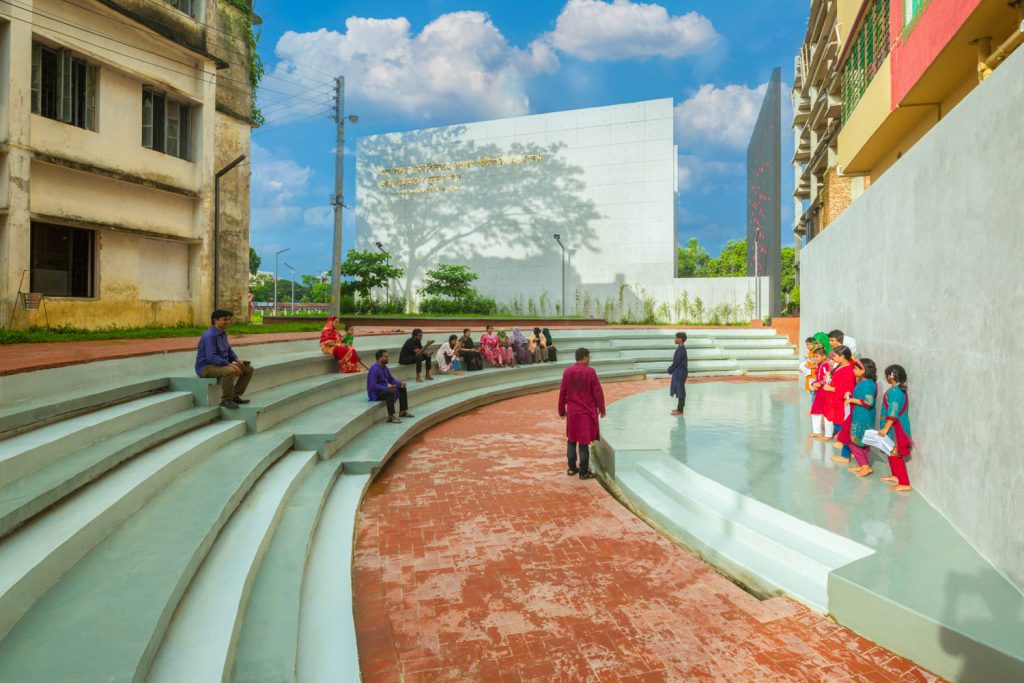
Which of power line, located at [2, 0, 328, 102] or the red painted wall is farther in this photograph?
power line, located at [2, 0, 328, 102]

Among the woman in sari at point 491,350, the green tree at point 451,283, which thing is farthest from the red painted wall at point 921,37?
the green tree at point 451,283

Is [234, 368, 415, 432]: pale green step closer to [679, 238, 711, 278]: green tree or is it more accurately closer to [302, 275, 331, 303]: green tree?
[302, 275, 331, 303]: green tree

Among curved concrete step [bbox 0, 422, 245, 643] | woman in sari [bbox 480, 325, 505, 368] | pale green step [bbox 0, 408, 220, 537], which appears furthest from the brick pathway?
woman in sari [bbox 480, 325, 505, 368]

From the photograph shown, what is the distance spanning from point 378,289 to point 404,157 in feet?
26.1

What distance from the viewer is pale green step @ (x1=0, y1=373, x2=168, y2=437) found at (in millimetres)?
4553

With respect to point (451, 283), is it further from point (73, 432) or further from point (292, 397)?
point (73, 432)

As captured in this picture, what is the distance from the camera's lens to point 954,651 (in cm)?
300

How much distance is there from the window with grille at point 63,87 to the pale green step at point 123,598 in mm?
11065

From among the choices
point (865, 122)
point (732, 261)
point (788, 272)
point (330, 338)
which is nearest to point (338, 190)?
point (330, 338)

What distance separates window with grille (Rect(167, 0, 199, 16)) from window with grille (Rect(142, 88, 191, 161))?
2.36 m

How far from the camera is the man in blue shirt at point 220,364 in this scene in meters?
6.81

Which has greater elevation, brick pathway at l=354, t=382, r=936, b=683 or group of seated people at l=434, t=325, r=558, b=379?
group of seated people at l=434, t=325, r=558, b=379

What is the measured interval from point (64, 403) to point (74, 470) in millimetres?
1405

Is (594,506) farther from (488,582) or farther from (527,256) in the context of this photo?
(527,256)
